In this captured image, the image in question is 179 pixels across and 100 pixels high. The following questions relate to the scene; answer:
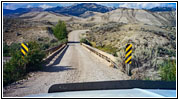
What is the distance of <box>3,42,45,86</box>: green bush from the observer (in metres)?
9.70

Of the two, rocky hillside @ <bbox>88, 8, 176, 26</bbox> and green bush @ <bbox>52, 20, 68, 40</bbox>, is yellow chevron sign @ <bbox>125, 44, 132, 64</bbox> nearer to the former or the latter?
green bush @ <bbox>52, 20, 68, 40</bbox>

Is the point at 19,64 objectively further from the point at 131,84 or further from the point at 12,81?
the point at 131,84

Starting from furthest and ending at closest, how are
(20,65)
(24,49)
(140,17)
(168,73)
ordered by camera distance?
(140,17) → (24,49) → (20,65) → (168,73)

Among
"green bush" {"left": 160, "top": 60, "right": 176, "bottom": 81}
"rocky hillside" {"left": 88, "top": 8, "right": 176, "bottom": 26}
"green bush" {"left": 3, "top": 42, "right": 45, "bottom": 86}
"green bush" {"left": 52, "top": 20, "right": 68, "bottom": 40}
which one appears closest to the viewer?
"green bush" {"left": 160, "top": 60, "right": 176, "bottom": 81}

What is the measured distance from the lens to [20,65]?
11156 millimetres

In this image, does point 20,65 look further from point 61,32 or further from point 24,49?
point 61,32

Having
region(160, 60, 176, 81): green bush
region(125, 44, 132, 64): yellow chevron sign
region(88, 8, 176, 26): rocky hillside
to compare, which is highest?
region(88, 8, 176, 26): rocky hillside

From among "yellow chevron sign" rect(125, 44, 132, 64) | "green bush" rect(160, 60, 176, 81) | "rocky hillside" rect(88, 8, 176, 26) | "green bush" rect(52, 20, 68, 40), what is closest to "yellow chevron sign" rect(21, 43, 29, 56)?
"yellow chevron sign" rect(125, 44, 132, 64)

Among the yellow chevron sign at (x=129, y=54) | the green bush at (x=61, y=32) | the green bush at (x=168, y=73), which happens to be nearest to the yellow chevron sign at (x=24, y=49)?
the yellow chevron sign at (x=129, y=54)

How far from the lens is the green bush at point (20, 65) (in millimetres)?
9702

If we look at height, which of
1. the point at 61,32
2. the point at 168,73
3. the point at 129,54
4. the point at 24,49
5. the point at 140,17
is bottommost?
the point at 168,73

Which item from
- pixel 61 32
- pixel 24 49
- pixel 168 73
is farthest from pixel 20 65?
pixel 61 32

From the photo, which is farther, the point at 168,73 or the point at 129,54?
the point at 129,54

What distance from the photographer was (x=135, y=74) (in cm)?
1038
